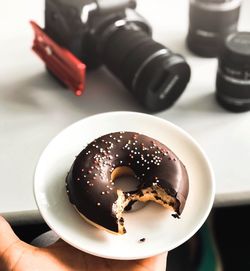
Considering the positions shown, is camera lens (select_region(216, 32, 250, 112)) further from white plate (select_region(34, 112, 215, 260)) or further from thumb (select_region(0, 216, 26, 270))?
thumb (select_region(0, 216, 26, 270))

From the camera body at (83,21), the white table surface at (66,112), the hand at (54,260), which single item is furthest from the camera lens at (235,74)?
the hand at (54,260)

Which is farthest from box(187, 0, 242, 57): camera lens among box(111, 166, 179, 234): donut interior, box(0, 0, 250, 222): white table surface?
box(111, 166, 179, 234): donut interior

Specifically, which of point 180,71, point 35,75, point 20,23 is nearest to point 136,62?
point 180,71

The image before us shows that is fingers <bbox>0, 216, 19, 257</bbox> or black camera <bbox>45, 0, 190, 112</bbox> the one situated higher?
black camera <bbox>45, 0, 190, 112</bbox>

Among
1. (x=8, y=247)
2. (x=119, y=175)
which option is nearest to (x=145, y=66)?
(x=119, y=175)

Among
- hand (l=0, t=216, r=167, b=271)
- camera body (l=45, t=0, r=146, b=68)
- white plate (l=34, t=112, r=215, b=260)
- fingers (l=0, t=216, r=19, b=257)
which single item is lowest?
hand (l=0, t=216, r=167, b=271)

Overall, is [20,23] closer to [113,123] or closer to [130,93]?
[130,93]
